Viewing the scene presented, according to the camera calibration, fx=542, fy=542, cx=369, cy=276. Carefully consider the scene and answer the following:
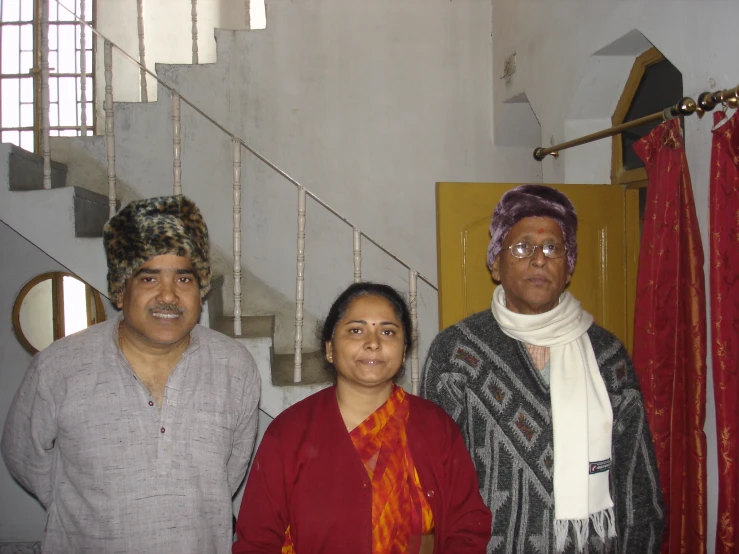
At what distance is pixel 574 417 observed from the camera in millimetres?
1331

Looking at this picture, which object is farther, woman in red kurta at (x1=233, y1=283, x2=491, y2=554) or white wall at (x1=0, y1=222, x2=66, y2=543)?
white wall at (x1=0, y1=222, x2=66, y2=543)

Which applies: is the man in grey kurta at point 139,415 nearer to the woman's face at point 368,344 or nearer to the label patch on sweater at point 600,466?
the woman's face at point 368,344

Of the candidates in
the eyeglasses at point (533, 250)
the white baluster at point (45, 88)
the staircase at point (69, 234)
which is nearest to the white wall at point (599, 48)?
the eyeglasses at point (533, 250)

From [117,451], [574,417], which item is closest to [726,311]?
[574,417]

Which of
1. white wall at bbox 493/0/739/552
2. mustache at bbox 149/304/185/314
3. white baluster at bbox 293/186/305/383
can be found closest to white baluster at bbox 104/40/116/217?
white baluster at bbox 293/186/305/383

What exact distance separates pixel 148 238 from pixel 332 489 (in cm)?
75

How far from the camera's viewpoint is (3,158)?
8.07 feet

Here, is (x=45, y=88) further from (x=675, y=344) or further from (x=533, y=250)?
(x=675, y=344)

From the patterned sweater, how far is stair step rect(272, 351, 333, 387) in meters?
1.14

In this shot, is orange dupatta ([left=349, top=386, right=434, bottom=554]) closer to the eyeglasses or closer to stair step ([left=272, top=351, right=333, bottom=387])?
the eyeglasses

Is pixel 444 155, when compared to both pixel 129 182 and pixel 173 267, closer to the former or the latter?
pixel 129 182

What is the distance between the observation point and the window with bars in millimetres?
4352

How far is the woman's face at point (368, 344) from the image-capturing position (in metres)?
1.24

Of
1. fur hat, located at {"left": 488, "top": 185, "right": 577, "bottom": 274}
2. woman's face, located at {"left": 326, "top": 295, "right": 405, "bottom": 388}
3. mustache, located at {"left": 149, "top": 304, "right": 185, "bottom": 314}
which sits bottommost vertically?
woman's face, located at {"left": 326, "top": 295, "right": 405, "bottom": 388}
